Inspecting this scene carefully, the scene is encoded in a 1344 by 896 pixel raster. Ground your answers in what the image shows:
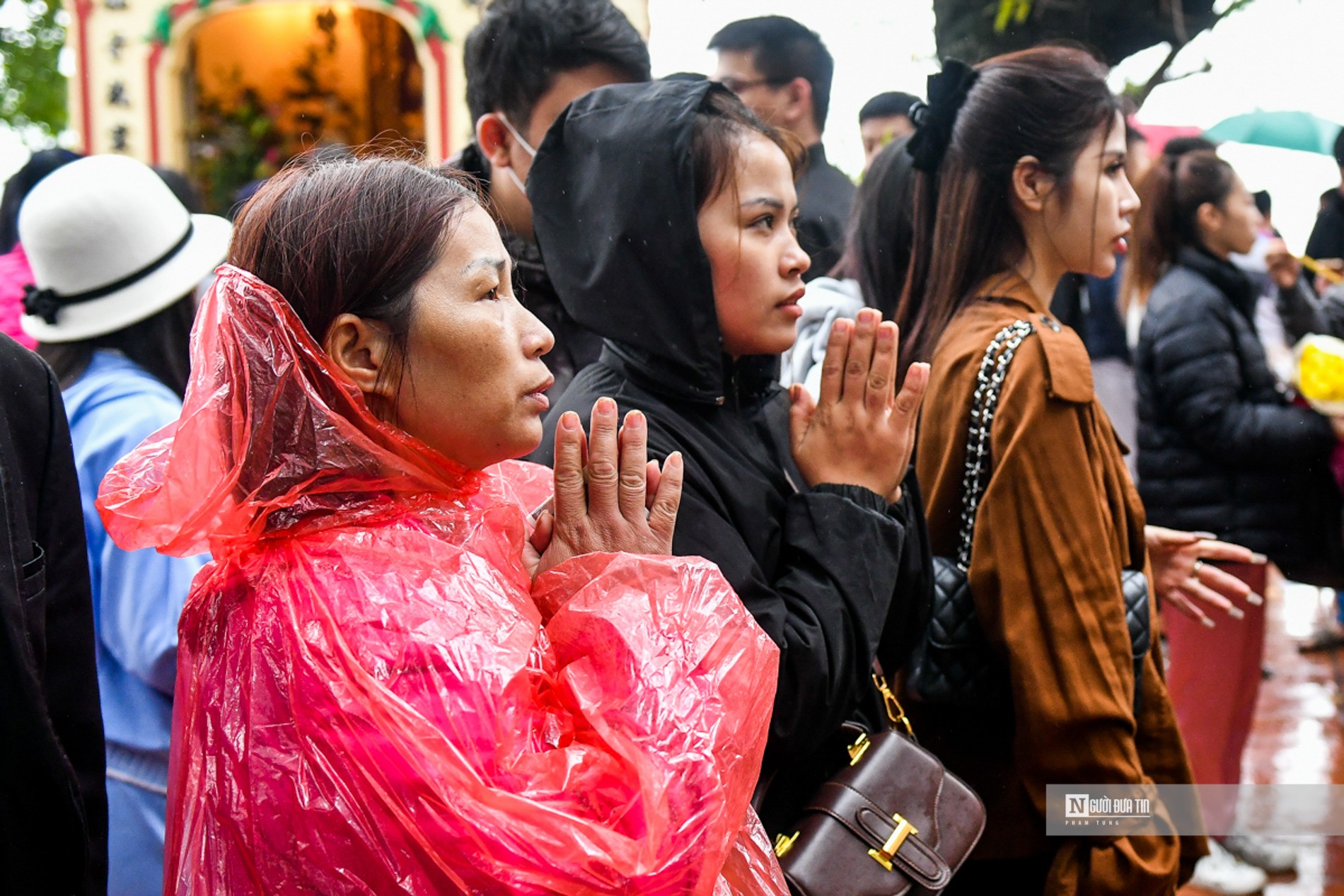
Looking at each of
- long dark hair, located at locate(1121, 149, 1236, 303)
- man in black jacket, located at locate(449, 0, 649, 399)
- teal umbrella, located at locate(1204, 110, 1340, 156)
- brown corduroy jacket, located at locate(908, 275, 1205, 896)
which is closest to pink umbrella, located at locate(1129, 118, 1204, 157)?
teal umbrella, located at locate(1204, 110, 1340, 156)

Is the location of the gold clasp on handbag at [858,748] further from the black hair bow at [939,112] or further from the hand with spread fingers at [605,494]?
the black hair bow at [939,112]

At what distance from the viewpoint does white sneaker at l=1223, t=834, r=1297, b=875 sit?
3502mm

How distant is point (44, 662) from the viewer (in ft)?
4.69

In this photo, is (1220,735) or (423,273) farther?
(1220,735)

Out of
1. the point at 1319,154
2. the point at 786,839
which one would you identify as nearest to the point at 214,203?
the point at 1319,154

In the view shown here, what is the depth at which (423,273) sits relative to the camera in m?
1.35

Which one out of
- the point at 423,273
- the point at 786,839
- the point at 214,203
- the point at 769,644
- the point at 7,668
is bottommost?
the point at 214,203

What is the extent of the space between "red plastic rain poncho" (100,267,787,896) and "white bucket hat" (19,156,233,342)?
43.8 inches

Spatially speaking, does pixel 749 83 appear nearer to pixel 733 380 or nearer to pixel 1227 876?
pixel 733 380

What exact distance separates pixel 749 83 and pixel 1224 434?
65.3 inches

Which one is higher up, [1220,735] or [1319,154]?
[1319,154]

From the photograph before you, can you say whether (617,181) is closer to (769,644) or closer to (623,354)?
(623,354)

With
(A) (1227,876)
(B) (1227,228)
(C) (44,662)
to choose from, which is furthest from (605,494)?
(A) (1227,876)

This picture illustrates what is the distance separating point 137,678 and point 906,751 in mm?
1324
